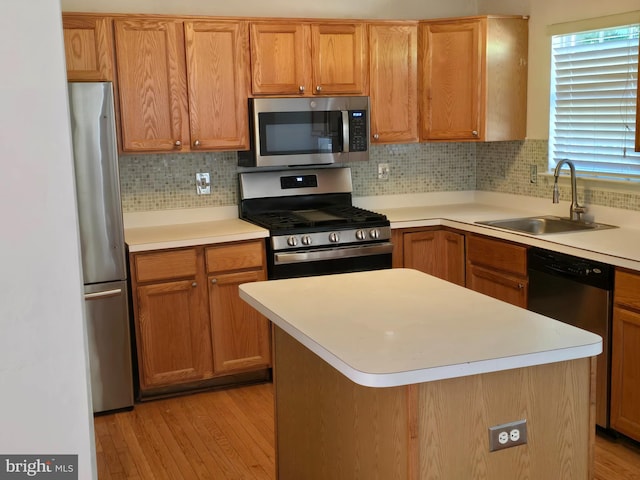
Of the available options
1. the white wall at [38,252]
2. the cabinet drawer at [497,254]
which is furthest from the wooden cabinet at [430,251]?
the white wall at [38,252]

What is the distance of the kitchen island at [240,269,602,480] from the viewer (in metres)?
1.89

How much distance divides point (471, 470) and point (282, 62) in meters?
3.01

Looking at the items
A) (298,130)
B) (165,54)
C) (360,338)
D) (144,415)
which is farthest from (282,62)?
(360,338)

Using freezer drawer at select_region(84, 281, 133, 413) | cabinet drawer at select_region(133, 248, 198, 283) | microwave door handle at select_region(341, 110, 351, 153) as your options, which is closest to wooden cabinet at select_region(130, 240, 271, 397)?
cabinet drawer at select_region(133, 248, 198, 283)

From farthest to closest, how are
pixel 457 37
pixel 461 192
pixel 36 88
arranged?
pixel 461 192, pixel 457 37, pixel 36 88

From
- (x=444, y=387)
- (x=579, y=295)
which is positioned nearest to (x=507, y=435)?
(x=444, y=387)

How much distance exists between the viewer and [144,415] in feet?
13.1

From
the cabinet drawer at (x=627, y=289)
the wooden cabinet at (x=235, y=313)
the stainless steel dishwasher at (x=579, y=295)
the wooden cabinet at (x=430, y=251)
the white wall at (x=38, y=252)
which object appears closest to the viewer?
the white wall at (x=38, y=252)

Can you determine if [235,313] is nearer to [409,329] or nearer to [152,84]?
[152,84]

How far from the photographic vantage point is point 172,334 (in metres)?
4.13

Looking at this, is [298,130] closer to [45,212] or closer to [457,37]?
[457,37]

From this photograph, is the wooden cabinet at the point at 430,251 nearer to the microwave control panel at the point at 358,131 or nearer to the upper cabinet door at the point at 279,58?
the microwave control panel at the point at 358,131

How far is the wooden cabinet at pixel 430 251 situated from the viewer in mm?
4578

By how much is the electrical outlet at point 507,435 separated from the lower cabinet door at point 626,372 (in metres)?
1.45
